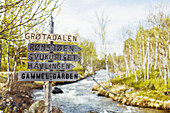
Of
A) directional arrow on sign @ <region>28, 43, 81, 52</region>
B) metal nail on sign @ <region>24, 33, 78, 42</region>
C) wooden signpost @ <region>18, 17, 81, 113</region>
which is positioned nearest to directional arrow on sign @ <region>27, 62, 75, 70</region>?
wooden signpost @ <region>18, 17, 81, 113</region>

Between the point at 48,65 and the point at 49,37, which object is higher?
the point at 49,37

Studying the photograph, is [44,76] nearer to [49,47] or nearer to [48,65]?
[48,65]

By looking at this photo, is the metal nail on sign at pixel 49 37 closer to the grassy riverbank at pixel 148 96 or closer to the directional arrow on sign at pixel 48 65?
the directional arrow on sign at pixel 48 65

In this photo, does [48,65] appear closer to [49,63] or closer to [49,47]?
[49,63]

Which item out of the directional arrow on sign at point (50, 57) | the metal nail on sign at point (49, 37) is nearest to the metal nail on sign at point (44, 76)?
the directional arrow on sign at point (50, 57)

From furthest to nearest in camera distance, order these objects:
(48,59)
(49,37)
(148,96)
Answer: (148,96) < (49,37) < (48,59)

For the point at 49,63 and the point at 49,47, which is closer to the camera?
the point at 49,63

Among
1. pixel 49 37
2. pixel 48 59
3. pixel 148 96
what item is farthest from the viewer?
pixel 148 96

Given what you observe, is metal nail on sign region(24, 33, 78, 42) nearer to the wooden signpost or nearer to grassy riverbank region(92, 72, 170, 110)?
the wooden signpost

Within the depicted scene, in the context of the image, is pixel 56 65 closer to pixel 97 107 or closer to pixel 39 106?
pixel 39 106

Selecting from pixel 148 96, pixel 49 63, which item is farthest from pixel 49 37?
pixel 148 96

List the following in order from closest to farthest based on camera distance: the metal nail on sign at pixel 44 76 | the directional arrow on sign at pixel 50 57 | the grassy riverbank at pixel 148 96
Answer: the metal nail on sign at pixel 44 76, the directional arrow on sign at pixel 50 57, the grassy riverbank at pixel 148 96

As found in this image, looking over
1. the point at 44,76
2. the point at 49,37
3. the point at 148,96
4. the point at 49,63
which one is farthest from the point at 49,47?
the point at 148,96

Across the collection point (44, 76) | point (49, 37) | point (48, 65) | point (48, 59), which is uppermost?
point (49, 37)
